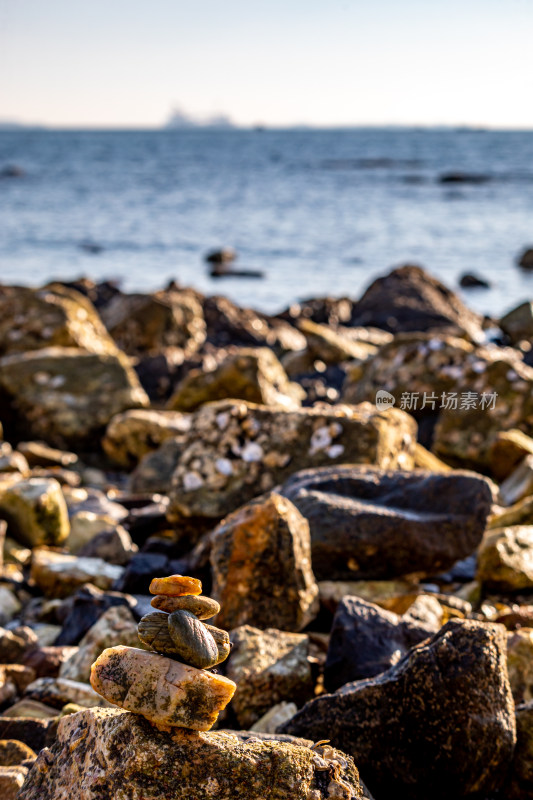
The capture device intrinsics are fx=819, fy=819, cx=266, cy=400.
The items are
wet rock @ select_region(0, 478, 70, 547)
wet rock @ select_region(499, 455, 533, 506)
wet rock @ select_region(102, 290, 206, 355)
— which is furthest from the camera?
wet rock @ select_region(102, 290, 206, 355)

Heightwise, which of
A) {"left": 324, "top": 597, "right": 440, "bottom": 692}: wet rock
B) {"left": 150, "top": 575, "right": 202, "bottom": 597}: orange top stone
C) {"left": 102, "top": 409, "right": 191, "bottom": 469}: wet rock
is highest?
{"left": 150, "top": 575, "right": 202, "bottom": 597}: orange top stone

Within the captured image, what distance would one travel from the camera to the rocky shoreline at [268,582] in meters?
2.04

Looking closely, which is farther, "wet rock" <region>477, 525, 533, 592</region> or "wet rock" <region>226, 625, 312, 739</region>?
"wet rock" <region>477, 525, 533, 592</region>

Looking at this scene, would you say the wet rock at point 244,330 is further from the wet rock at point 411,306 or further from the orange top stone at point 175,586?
the orange top stone at point 175,586

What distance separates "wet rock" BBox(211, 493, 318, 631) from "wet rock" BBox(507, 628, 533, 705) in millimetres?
918

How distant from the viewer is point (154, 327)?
41.5 ft

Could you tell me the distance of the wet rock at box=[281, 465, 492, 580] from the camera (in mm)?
4098

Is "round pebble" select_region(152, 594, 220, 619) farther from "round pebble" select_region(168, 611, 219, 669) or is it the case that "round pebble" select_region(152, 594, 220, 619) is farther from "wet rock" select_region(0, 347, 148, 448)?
"wet rock" select_region(0, 347, 148, 448)

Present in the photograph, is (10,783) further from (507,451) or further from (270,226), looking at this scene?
(270,226)

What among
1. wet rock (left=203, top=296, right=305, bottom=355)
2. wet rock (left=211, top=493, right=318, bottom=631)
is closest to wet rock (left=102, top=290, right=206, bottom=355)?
wet rock (left=203, top=296, right=305, bottom=355)

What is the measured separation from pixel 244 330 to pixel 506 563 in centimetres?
985

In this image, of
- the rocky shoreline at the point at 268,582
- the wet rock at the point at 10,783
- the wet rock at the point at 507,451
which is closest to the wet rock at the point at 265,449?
the rocky shoreline at the point at 268,582

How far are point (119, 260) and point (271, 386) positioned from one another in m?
19.3

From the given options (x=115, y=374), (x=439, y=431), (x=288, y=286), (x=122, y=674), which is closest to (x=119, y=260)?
(x=288, y=286)
